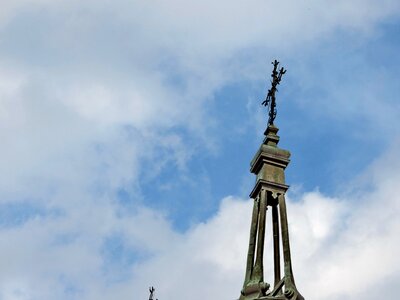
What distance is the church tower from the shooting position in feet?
52.3

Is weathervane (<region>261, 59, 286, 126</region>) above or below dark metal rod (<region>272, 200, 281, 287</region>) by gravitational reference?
above

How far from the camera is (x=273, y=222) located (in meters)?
17.5

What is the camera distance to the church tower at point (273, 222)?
628 inches

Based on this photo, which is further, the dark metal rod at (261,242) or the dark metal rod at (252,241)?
the dark metal rod at (252,241)

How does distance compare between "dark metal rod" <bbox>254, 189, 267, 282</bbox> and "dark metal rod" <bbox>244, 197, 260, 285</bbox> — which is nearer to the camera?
"dark metal rod" <bbox>254, 189, 267, 282</bbox>

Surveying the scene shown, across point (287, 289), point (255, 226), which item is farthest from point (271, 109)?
point (287, 289)

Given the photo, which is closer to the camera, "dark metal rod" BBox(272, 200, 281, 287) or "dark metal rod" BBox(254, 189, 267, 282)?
"dark metal rod" BBox(254, 189, 267, 282)

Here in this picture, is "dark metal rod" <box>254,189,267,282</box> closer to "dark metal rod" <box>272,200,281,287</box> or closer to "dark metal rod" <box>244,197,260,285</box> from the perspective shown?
"dark metal rod" <box>244,197,260,285</box>

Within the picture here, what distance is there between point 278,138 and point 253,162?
3.45 feet

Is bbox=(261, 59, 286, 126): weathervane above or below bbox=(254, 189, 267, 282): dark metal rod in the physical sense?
above

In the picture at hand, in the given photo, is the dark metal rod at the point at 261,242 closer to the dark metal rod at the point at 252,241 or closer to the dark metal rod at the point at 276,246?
the dark metal rod at the point at 252,241

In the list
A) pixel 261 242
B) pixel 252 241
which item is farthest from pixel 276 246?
pixel 252 241

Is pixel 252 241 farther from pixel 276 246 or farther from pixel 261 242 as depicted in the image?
pixel 276 246

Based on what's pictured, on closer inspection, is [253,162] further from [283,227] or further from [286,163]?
[283,227]
